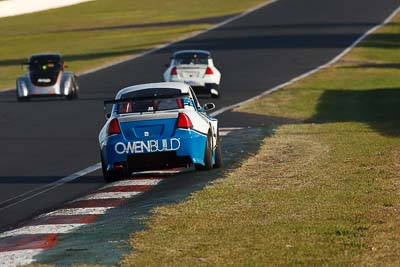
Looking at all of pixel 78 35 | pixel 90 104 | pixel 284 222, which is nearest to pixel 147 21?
pixel 78 35

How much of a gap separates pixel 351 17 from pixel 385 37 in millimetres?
11185

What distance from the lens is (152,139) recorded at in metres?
16.5

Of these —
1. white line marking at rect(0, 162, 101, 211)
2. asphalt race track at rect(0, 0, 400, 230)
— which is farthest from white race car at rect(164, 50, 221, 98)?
white line marking at rect(0, 162, 101, 211)

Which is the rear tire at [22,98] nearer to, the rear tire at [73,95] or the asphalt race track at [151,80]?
the asphalt race track at [151,80]

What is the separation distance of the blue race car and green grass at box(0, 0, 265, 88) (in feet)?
93.9

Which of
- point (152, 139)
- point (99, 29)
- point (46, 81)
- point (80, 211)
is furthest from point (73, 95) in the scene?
point (99, 29)

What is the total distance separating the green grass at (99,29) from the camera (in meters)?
57.7

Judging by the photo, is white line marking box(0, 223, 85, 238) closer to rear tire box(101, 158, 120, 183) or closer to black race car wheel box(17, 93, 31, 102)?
rear tire box(101, 158, 120, 183)

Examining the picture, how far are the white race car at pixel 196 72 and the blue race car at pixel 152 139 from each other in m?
19.1

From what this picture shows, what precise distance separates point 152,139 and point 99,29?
5747 centimetres

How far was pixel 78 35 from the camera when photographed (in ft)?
231

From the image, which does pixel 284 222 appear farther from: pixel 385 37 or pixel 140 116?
pixel 385 37

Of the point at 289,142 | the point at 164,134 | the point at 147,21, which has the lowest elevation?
the point at 147,21

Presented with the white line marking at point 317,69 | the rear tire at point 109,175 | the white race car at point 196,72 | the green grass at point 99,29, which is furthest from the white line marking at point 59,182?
the green grass at point 99,29
